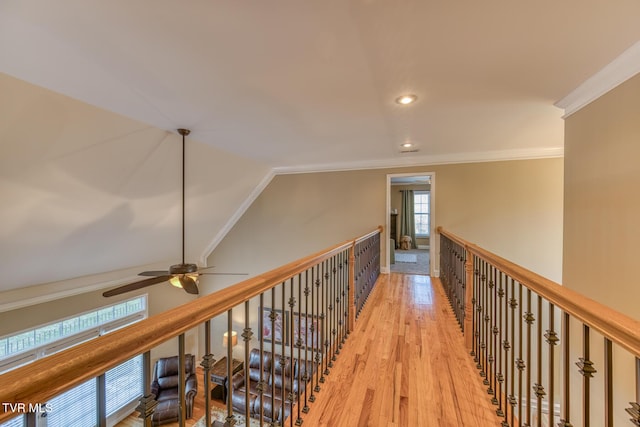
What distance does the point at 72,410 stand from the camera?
4.51m

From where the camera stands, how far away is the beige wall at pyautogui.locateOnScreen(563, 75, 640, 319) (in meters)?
1.84

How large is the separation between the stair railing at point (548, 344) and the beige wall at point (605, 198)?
44cm

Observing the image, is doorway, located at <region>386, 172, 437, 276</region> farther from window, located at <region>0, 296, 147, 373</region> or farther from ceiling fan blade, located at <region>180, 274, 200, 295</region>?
window, located at <region>0, 296, 147, 373</region>

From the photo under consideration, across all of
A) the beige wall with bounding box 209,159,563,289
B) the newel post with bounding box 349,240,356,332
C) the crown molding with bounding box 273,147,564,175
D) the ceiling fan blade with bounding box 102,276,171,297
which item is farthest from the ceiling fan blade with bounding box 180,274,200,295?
the crown molding with bounding box 273,147,564,175

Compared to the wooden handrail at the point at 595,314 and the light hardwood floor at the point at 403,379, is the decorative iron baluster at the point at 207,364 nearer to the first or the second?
the light hardwood floor at the point at 403,379

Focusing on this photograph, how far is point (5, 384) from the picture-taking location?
0.43m

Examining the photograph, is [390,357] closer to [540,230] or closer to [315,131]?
[315,131]


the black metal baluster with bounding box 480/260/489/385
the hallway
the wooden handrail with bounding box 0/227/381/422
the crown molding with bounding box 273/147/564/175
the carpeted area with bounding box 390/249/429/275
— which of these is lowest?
the carpeted area with bounding box 390/249/429/275

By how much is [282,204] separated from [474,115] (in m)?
4.14

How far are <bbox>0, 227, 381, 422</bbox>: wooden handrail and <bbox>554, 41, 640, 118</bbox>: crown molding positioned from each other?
287cm

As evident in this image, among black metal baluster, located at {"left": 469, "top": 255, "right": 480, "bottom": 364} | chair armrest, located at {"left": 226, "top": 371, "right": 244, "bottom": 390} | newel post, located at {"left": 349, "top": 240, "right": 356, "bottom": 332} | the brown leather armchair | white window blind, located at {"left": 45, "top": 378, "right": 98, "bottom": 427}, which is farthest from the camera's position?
chair armrest, located at {"left": 226, "top": 371, "right": 244, "bottom": 390}

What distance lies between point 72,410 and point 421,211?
10438 mm

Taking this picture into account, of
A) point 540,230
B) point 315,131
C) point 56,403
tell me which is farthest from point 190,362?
point 540,230

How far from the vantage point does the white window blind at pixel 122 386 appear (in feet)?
16.5
